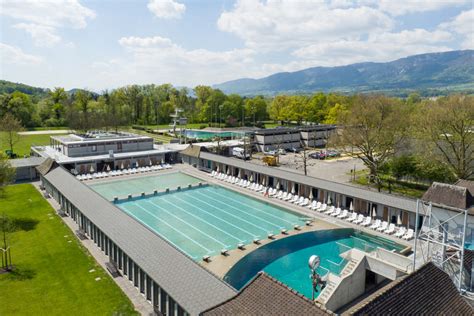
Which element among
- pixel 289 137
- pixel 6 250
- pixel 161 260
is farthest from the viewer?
pixel 289 137

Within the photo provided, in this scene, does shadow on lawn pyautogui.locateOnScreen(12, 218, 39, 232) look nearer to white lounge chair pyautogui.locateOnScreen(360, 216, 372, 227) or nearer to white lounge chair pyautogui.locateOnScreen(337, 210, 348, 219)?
white lounge chair pyautogui.locateOnScreen(337, 210, 348, 219)

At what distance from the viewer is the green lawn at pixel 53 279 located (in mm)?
14078

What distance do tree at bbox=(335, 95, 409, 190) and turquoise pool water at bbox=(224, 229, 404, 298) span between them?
10.8 m

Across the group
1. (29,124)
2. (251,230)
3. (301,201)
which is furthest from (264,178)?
(29,124)

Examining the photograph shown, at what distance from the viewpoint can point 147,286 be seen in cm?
1460

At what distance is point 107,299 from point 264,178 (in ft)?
70.0

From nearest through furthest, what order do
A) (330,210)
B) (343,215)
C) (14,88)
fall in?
(343,215)
(330,210)
(14,88)

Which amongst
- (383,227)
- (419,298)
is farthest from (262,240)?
(419,298)

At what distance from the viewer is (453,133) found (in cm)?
2969

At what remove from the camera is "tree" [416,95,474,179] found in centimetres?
2853

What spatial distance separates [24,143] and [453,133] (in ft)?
203

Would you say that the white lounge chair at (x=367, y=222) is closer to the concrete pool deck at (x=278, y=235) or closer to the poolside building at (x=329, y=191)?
the concrete pool deck at (x=278, y=235)

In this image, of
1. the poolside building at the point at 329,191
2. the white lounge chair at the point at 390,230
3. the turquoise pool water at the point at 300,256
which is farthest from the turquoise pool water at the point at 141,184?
the white lounge chair at the point at 390,230

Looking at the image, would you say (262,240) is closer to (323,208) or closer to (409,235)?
(323,208)
